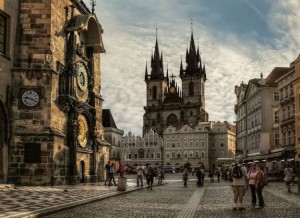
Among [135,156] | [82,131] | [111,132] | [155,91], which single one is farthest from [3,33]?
[155,91]

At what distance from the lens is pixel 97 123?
3497cm

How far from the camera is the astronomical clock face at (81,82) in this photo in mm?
30375

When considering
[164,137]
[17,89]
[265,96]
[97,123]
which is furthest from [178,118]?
[17,89]

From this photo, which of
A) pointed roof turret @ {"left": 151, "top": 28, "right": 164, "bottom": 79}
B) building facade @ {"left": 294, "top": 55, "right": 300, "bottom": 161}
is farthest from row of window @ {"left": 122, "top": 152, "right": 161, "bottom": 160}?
building facade @ {"left": 294, "top": 55, "right": 300, "bottom": 161}

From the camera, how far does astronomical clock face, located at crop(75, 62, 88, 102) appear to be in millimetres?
30375

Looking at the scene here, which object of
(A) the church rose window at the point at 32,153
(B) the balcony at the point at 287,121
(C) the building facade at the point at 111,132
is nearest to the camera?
(A) the church rose window at the point at 32,153

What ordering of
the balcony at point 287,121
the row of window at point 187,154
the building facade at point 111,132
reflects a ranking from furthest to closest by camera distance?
the row of window at point 187,154
the building facade at point 111,132
the balcony at point 287,121

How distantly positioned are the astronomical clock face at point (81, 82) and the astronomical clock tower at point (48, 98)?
6 centimetres

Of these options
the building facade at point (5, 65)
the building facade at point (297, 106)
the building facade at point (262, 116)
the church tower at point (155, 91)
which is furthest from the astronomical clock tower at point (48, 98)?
the church tower at point (155, 91)

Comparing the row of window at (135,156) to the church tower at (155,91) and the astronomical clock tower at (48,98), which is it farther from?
the astronomical clock tower at (48,98)

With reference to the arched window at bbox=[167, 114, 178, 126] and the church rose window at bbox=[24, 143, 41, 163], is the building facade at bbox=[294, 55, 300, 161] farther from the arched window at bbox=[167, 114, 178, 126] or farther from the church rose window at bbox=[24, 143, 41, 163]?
the arched window at bbox=[167, 114, 178, 126]

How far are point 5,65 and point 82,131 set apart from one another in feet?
24.7

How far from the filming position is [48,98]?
26.1 m

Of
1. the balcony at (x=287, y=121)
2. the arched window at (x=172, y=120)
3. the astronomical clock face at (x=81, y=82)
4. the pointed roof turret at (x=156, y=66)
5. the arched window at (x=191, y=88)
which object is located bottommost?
the balcony at (x=287, y=121)
